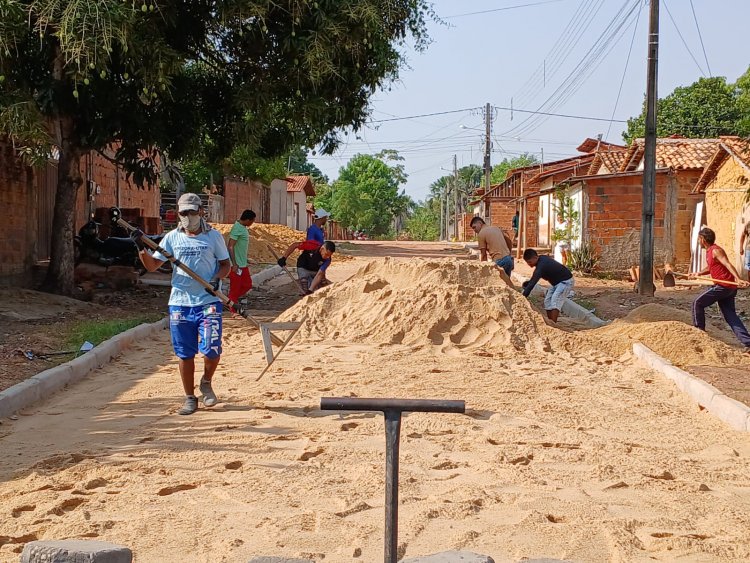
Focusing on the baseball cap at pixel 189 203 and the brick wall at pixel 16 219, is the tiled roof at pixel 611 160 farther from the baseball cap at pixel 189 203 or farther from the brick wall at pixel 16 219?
the baseball cap at pixel 189 203

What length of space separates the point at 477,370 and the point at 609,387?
1328mm

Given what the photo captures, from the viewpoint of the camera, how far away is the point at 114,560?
119 inches

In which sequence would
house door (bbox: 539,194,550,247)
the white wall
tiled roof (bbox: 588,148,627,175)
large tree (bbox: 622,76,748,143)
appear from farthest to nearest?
the white wall < large tree (bbox: 622,76,748,143) < house door (bbox: 539,194,550,247) < tiled roof (bbox: 588,148,627,175)

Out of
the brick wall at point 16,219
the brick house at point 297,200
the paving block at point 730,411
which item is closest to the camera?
the paving block at point 730,411

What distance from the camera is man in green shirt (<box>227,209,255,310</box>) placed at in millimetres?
11555

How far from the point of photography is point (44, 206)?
14961 mm

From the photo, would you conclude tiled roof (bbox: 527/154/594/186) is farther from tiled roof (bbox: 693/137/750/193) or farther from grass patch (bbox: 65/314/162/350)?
grass patch (bbox: 65/314/162/350)

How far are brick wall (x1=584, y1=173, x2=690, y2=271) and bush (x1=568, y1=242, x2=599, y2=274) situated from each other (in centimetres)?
16

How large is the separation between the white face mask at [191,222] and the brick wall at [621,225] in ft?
50.4

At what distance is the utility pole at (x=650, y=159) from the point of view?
15.1 meters

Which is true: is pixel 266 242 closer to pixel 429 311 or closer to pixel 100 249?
pixel 100 249

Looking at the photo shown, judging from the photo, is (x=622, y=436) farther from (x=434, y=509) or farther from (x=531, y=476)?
(x=434, y=509)

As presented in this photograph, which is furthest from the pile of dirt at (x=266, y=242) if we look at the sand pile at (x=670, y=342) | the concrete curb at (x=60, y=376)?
the sand pile at (x=670, y=342)

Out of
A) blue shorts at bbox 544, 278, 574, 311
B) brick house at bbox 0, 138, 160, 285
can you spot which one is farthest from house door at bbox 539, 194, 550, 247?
blue shorts at bbox 544, 278, 574, 311
